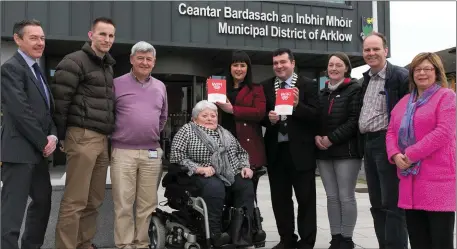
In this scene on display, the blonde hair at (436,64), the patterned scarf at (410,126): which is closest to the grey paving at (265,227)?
the patterned scarf at (410,126)

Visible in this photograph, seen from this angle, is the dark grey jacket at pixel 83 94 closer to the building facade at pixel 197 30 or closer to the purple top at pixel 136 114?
the purple top at pixel 136 114

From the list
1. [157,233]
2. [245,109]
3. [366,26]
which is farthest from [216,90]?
[366,26]

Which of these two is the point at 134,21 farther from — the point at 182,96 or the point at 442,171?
the point at 442,171

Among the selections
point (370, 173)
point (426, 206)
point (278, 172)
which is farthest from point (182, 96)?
point (426, 206)

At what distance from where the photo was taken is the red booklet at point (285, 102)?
3.72 meters

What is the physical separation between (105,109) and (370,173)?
2383mm

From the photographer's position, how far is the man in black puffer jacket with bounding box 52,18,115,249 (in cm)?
328

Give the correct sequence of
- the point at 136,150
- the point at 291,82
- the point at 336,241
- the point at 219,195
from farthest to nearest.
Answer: the point at 291,82 → the point at 336,241 → the point at 136,150 → the point at 219,195

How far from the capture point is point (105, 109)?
11.2 ft

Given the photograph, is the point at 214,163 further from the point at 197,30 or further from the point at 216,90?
the point at 197,30

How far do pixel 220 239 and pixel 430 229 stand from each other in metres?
1.61

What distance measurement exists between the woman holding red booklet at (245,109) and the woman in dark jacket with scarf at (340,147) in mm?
602

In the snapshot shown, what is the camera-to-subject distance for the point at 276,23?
36.7 ft

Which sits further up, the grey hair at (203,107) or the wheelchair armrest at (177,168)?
the grey hair at (203,107)
